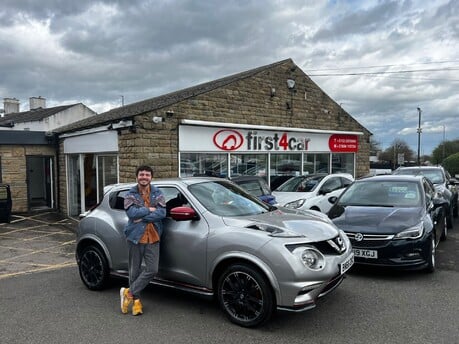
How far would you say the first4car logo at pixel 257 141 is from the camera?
1151cm

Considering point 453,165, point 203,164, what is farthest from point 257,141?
point 453,165

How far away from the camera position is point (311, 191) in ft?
33.2

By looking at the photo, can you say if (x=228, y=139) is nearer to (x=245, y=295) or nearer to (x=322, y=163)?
(x=322, y=163)

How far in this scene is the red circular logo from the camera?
37.3 feet

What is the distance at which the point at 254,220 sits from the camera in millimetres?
4262

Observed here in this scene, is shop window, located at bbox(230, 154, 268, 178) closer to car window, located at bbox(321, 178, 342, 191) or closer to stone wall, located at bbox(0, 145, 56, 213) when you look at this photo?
car window, located at bbox(321, 178, 342, 191)

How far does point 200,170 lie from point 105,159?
2.96 meters

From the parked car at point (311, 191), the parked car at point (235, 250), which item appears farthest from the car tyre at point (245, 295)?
the parked car at point (311, 191)

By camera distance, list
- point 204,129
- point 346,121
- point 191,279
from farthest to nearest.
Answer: point 346,121 → point 204,129 → point 191,279

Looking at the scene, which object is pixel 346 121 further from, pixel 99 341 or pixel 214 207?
pixel 99 341

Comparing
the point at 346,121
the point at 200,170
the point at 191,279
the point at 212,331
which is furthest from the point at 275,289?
the point at 346,121

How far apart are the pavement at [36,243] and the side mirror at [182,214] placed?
3667 millimetres

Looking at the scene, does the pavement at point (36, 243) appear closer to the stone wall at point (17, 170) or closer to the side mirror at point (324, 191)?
the stone wall at point (17, 170)

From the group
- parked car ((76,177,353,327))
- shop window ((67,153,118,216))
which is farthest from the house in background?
parked car ((76,177,353,327))
